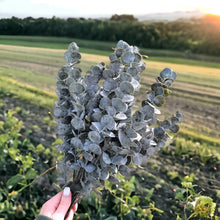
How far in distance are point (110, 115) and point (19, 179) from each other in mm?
928

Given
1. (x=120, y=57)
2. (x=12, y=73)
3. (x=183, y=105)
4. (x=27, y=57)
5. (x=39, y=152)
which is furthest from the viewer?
(x=12, y=73)

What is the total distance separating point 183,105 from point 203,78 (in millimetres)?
264

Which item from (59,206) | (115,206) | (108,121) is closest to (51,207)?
(59,206)

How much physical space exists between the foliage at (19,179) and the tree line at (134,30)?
2.19ft

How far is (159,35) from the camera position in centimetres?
145

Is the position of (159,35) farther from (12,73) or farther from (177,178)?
(12,73)

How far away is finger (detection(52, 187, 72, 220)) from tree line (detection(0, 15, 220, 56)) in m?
0.98

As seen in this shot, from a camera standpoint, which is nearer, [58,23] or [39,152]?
[39,152]

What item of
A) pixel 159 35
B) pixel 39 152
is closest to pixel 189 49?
pixel 159 35

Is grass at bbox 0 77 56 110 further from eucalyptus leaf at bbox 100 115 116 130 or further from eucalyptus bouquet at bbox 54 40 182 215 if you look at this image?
eucalyptus leaf at bbox 100 115 116 130

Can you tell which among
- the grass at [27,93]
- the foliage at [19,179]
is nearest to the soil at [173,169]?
the foliage at [19,179]

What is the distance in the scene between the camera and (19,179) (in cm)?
124

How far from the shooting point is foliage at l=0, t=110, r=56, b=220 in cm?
117

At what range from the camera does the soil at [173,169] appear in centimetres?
127
